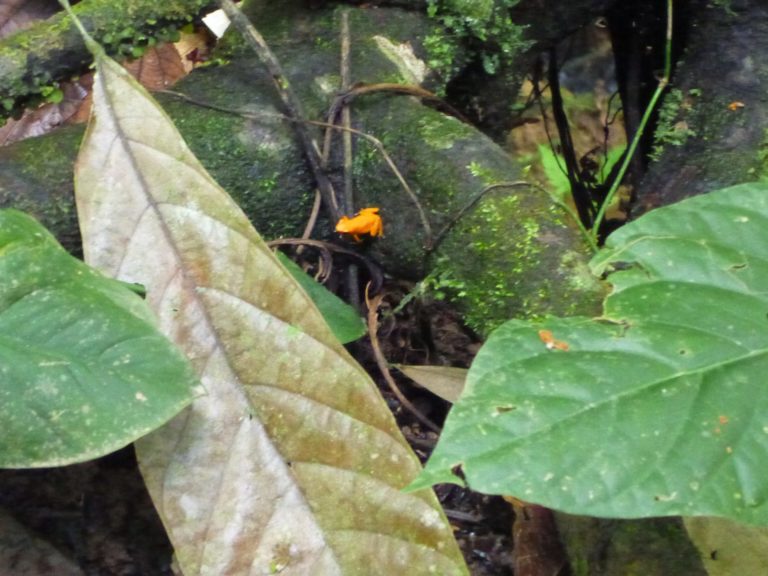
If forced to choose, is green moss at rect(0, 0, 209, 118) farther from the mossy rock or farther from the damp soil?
the damp soil

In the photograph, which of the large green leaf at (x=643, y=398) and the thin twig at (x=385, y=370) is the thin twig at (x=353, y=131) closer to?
the thin twig at (x=385, y=370)

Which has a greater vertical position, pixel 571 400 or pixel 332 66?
pixel 332 66

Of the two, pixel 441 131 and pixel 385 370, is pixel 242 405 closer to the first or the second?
pixel 385 370

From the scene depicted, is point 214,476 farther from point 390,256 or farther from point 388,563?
point 390,256

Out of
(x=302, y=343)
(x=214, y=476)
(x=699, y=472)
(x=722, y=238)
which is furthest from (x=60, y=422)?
(x=722, y=238)

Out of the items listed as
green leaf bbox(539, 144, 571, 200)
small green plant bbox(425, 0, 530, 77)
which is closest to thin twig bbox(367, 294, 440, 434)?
small green plant bbox(425, 0, 530, 77)
